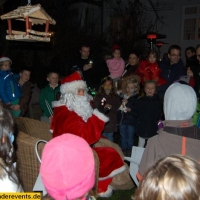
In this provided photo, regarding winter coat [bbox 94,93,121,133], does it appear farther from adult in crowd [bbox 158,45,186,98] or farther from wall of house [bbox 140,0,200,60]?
wall of house [bbox 140,0,200,60]

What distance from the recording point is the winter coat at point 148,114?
5180mm

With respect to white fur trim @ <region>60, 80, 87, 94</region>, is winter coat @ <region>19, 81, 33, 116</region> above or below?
below

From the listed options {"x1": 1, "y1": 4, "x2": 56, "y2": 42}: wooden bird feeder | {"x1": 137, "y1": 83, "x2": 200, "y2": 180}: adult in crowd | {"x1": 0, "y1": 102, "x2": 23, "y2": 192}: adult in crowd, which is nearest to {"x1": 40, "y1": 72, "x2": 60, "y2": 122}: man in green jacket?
{"x1": 1, "y1": 4, "x2": 56, "y2": 42}: wooden bird feeder

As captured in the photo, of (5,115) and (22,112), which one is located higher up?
(5,115)

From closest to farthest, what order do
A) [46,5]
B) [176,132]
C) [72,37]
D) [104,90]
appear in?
[176,132] < [104,90] < [46,5] < [72,37]

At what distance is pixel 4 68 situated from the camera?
5809mm

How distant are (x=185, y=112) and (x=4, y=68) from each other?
4365mm

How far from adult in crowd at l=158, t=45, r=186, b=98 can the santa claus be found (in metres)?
2.23

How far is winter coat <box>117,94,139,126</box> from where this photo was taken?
5.46 m

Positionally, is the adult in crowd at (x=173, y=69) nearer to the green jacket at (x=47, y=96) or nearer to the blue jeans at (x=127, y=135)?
the blue jeans at (x=127, y=135)

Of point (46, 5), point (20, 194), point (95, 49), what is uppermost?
point (46, 5)

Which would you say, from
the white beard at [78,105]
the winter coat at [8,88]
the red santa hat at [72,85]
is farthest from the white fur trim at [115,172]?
the winter coat at [8,88]

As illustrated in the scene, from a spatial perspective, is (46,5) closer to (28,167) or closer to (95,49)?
(95,49)

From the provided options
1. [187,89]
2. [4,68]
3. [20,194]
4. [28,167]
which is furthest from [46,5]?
[20,194]
